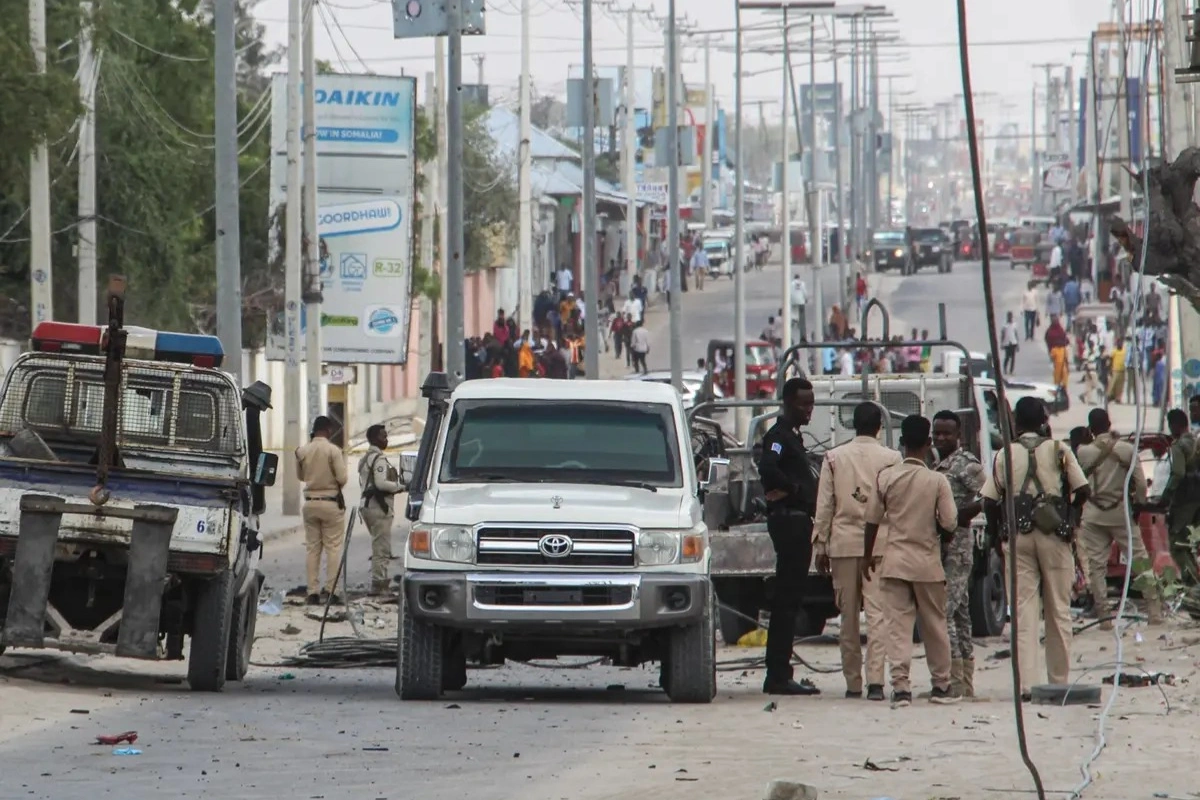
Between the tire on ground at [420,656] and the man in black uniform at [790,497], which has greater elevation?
the man in black uniform at [790,497]

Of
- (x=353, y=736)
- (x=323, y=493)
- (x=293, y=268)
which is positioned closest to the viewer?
(x=353, y=736)

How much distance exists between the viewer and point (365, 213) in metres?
35.6

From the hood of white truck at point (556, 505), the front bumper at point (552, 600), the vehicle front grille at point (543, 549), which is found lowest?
the front bumper at point (552, 600)

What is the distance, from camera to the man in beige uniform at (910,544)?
12609 mm

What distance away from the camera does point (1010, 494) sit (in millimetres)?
7586

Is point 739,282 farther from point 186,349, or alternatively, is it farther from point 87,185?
point 186,349

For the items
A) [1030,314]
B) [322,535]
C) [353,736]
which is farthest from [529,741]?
[1030,314]

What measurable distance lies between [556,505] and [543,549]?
26 centimetres

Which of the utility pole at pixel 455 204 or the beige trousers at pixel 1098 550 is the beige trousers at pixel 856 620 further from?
the utility pole at pixel 455 204

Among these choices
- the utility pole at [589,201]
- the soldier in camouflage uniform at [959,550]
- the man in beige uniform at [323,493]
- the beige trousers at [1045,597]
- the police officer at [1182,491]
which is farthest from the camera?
the utility pole at [589,201]

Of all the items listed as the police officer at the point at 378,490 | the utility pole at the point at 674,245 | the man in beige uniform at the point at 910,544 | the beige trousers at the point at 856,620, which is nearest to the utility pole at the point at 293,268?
the utility pole at the point at 674,245

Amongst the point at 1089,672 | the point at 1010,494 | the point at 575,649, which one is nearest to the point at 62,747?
the point at 575,649

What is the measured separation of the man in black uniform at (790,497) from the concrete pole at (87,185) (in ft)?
51.7

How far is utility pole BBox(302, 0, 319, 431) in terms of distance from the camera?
33.0m
